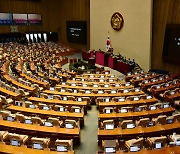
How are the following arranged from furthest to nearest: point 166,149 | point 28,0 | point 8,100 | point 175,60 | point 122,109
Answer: point 28,0 → point 175,60 → point 8,100 → point 122,109 → point 166,149

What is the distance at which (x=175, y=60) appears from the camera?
17.4 metres

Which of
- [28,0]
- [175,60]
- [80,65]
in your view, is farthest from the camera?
[28,0]

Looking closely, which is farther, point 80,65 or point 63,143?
point 80,65

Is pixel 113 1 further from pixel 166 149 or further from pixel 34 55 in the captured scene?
pixel 166 149

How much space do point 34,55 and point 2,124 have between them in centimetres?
1654

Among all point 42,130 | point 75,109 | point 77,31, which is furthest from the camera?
point 77,31

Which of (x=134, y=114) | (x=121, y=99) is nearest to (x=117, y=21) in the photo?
(x=121, y=99)

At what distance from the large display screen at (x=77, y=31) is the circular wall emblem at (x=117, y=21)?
6123 millimetres

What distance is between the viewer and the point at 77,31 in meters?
30.8

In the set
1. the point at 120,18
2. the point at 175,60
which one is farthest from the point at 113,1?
the point at 175,60

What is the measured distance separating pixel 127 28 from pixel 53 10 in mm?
16684

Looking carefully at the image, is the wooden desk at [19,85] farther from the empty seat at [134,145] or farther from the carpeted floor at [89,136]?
the empty seat at [134,145]

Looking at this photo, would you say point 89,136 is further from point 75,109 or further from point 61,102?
point 61,102

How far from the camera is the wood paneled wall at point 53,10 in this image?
30.2 metres
